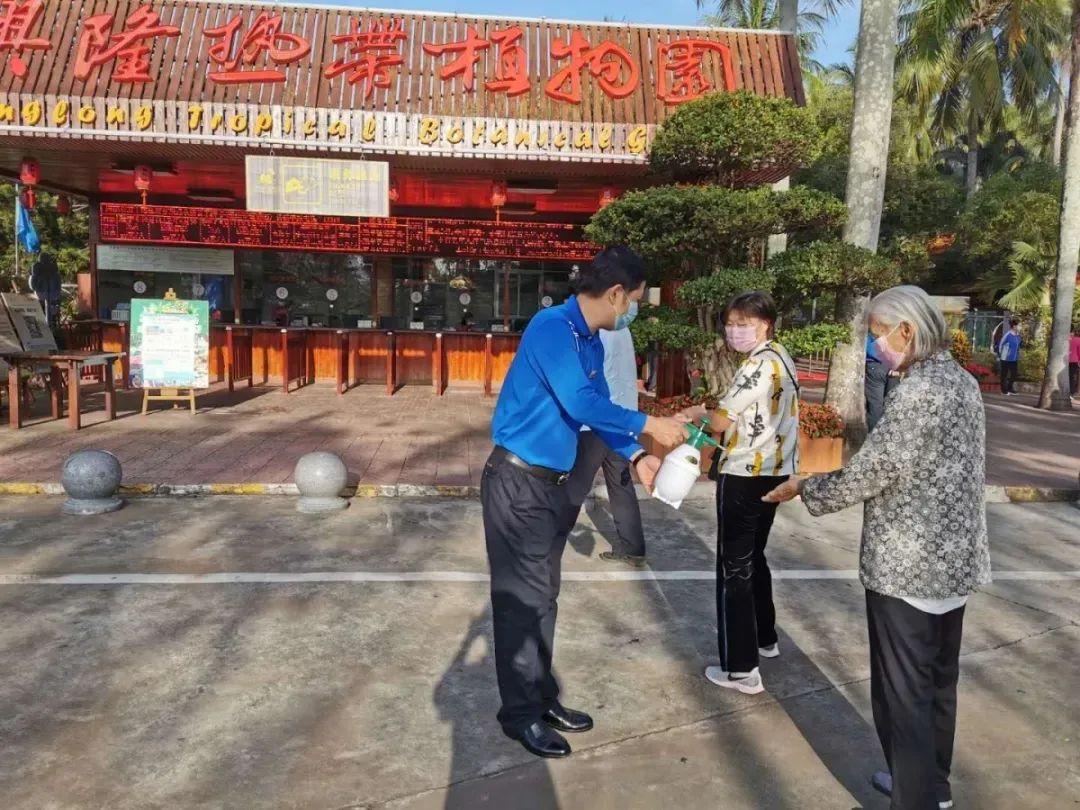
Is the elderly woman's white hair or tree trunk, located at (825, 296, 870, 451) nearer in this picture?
the elderly woman's white hair

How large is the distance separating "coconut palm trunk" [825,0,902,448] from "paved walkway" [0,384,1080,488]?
2690 mm

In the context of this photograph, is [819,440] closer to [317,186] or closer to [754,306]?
[754,306]

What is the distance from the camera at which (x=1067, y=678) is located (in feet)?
Answer: 12.9

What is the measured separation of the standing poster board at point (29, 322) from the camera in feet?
33.2

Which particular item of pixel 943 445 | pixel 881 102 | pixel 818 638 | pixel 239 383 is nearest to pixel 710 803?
pixel 943 445

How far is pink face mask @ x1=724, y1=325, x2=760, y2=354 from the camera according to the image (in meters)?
3.74

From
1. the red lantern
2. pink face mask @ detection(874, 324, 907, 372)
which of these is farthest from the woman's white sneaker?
the red lantern

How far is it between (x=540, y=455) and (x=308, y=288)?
13762mm

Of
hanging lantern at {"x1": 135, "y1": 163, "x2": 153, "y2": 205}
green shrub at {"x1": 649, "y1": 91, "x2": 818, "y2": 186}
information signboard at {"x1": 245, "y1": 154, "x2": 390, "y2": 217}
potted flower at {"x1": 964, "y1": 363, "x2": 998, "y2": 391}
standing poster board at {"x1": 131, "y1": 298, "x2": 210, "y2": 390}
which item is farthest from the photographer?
potted flower at {"x1": 964, "y1": 363, "x2": 998, "y2": 391}

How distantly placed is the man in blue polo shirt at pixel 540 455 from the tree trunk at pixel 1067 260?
559 inches

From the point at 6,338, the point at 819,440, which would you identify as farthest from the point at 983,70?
the point at 6,338

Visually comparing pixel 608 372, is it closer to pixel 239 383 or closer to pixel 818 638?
pixel 818 638

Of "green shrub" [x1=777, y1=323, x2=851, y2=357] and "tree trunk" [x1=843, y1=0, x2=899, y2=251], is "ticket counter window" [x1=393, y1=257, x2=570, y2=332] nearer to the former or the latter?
"tree trunk" [x1=843, y1=0, x2=899, y2=251]

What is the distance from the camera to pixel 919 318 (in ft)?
8.32
